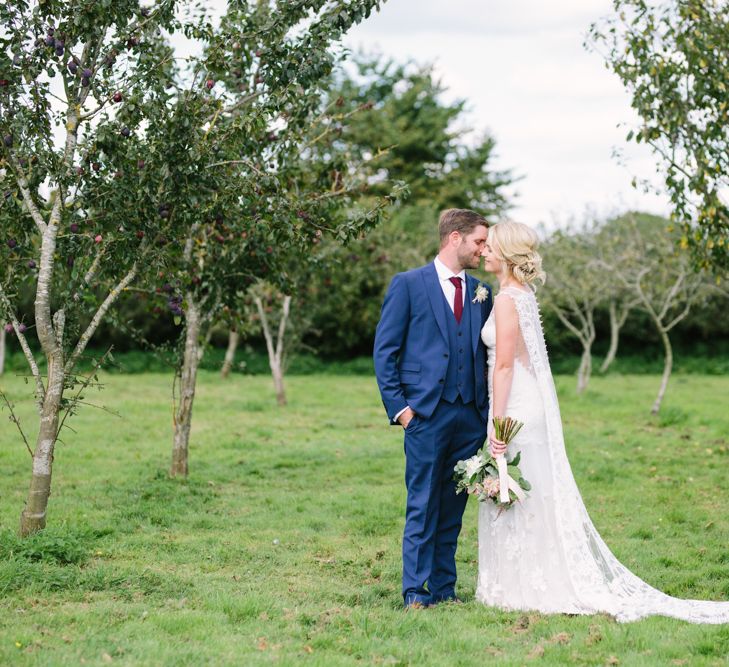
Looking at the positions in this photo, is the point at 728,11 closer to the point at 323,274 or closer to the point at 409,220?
the point at 323,274

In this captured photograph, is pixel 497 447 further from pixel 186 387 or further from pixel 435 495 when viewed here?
pixel 186 387

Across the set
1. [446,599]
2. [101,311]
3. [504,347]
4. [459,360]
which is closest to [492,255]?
[504,347]

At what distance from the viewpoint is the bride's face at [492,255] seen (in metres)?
5.82

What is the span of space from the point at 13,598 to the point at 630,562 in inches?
181

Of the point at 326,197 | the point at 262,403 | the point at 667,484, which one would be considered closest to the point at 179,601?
the point at 326,197

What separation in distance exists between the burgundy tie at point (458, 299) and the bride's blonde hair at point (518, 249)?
0.35m

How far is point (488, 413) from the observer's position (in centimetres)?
604

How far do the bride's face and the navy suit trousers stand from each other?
914 millimetres

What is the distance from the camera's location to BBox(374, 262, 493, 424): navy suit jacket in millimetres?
5734

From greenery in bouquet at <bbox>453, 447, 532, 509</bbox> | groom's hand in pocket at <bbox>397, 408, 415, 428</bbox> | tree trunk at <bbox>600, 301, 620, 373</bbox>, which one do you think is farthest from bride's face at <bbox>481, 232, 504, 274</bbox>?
tree trunk at <bbox>600, 301, 620, 373</bbox>

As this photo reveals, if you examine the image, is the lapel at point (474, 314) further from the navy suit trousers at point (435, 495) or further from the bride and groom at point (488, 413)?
the navy suit trousers at point (435, 495)

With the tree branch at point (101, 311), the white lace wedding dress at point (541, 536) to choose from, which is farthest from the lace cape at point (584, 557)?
the tree branch at point (101, 311)

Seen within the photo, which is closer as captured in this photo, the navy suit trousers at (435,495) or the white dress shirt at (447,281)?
the navy suit trousers at (435,495)

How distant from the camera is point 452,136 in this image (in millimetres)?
43812
